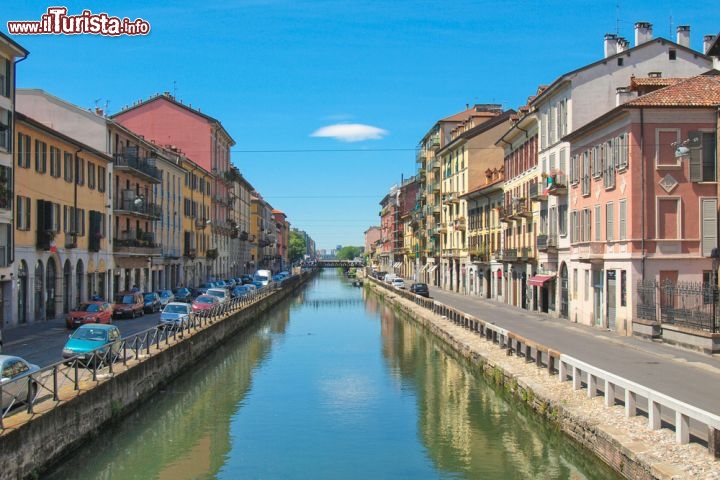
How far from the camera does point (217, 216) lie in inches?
3570

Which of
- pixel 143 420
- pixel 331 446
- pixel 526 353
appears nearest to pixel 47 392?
pixel 143 420

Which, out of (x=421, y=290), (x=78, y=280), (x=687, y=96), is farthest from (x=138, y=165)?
(x=687, y=96)

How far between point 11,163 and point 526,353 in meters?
24.3

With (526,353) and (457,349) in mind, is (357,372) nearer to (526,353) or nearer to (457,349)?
(457,349)

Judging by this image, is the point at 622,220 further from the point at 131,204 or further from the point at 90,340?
the point at 131,204

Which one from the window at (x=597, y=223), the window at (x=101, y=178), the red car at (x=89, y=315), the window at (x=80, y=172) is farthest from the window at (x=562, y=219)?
the window at (x=101, y=178)

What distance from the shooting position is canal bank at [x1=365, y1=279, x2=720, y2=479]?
1238cm

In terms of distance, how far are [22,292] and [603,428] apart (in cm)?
3036

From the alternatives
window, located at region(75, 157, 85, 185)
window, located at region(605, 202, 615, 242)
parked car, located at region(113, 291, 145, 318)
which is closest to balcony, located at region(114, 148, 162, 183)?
window, located at region(75, 157, 85, 185)

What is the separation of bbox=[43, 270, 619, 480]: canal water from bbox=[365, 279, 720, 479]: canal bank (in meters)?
0.46

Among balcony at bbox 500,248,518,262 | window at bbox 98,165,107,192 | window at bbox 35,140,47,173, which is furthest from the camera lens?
balcony at bbox 500,248,518,262

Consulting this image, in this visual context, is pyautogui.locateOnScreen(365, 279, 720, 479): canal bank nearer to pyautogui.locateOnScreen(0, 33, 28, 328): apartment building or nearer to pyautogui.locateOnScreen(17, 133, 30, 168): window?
pyautogui.locateOnScreen(0, 33, 28, 328): apartment building

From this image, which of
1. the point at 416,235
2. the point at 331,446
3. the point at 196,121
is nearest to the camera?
the point at 331,446

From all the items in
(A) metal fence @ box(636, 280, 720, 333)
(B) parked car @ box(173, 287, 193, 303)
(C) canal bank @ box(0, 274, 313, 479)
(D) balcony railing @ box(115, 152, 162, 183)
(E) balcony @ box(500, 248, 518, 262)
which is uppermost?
(D) balcony railing @ box(115, 152, 162, 183)
